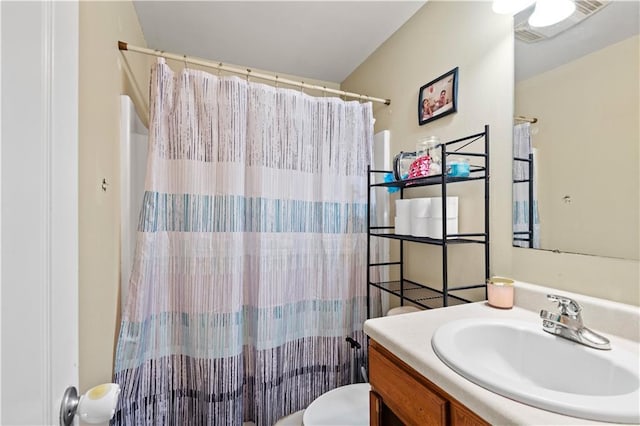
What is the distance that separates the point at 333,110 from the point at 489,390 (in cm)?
152

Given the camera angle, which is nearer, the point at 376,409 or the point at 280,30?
the point at 376,409

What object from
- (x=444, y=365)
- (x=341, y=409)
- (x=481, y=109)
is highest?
(x=481, y=109)

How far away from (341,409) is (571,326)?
0.95 metres

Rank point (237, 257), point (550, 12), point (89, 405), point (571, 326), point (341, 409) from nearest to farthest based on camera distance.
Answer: point (89, 405)
point (571, 326)
point (550, 12)
point (341, 409)
point (237, 257)

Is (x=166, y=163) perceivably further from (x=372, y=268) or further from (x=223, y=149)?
(x=372, y=268)

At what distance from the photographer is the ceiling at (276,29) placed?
1.61 meters

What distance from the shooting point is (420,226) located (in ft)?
4.49

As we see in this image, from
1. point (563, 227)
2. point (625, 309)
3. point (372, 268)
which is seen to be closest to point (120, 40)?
point (372, 268)

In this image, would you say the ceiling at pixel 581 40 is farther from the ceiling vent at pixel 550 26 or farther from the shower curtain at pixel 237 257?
the shower curtain at pixel 237 257

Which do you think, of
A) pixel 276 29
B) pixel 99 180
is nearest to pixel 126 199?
pixel 99 180

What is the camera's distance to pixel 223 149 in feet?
4.72

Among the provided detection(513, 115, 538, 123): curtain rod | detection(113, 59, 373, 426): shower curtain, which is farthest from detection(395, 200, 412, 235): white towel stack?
detection(513, 115, 538, 123): curtain rod

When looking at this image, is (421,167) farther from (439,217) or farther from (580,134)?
(580,134)

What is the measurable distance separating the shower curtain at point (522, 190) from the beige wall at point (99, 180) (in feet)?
5.11
